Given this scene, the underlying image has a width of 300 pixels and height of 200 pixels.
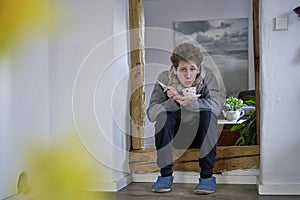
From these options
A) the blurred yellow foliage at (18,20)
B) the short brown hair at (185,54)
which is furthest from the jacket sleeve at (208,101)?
the blurred yellow foliage at (18,20)

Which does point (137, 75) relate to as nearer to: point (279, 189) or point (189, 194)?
point (189, 194)

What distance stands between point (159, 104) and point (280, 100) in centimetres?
72

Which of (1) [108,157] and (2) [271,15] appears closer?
(2) [271,15]

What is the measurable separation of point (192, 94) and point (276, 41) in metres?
0.59

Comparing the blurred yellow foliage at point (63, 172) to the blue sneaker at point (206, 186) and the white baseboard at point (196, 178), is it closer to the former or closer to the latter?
the blue sneaker at point (206, 186)

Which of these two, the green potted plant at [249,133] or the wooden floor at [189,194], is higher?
the green potted plant at [249,133]

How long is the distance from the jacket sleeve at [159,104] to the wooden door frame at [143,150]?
0.20m

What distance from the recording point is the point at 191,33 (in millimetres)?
5398

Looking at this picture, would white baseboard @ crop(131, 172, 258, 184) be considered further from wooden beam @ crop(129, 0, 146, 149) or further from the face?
the face

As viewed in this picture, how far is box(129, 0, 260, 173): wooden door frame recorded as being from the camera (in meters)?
2.66

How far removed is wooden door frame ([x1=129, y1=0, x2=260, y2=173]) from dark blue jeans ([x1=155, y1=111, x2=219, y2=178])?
0.56 feet

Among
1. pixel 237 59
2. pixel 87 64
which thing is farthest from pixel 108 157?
pixel 237 59

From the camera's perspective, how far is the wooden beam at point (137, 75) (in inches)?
111

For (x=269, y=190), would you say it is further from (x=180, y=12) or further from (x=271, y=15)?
(x=180, y=12)
